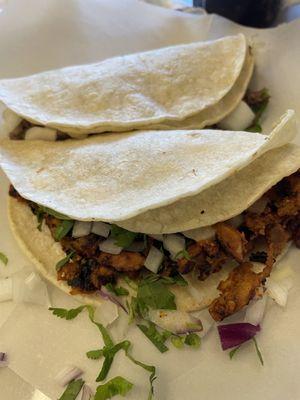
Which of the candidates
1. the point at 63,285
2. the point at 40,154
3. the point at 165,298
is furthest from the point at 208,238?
the point at 40,154

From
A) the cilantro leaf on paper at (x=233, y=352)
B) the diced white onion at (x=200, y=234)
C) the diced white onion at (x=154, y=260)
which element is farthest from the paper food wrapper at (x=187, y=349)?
the diced white onion at (x=200, y=234)

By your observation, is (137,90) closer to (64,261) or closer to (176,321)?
(64,261)

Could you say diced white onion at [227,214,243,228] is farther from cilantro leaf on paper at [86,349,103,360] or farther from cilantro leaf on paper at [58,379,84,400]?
cilantro leaf on paper at [58,379,84,400]

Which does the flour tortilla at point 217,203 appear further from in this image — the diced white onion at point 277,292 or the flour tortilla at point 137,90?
the flour tortilla at point 137,90

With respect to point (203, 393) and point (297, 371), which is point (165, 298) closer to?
point (203, 393)

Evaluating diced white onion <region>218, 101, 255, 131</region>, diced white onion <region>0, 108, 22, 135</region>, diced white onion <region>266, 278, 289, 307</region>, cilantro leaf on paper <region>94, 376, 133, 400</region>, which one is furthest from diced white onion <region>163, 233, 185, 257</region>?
diced white onion <region>0, 108, 22, 135</region>

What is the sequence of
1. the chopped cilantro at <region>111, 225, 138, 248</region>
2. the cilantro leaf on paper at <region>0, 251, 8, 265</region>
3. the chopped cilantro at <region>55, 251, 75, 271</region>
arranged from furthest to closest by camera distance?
the cilantro leaf on paper at <region>0, 251, 8, 265</region> < the chopped cilantro at <region>55, 251, 75, 271</region> < the chopped cilantro at <region>111, 225, 138, 248</region>
